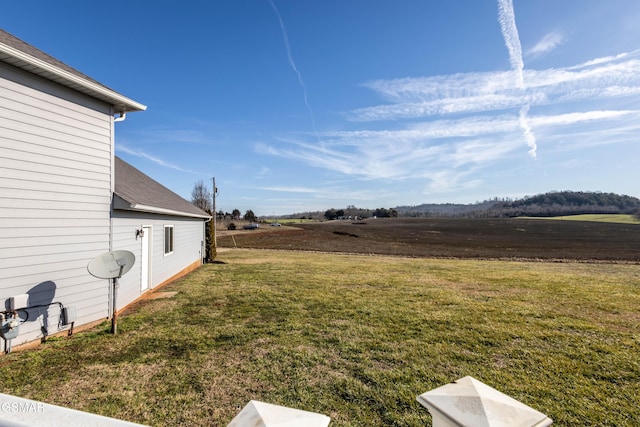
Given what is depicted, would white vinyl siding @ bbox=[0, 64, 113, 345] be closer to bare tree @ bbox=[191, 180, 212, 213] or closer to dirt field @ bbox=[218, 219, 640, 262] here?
dirt field @ bbox=[218, 219, 640, 262]

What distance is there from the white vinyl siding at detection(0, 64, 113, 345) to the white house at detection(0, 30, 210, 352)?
13mm

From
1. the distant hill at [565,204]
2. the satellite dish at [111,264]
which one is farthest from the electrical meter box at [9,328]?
the distant hill at [565,204]

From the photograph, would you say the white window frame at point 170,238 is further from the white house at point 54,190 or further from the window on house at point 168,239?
the white house at point 54,190

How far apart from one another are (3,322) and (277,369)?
13.1ft

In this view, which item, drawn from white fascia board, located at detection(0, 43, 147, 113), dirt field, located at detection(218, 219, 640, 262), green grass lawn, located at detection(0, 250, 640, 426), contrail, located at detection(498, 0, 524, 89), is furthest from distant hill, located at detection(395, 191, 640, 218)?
white fascia board, located at detection(0, 43, 147, 113)

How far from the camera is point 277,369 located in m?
4.04

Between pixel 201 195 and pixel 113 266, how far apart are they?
38104mm

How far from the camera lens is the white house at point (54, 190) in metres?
4.39

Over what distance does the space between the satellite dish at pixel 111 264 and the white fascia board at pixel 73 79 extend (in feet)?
9.92

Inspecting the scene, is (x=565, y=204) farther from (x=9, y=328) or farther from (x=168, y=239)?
(x=9, y=328)

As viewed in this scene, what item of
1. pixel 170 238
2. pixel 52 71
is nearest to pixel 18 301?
pixel 52 71

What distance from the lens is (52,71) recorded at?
4625 mm

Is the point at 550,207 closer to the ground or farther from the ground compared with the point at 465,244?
farther from the ground

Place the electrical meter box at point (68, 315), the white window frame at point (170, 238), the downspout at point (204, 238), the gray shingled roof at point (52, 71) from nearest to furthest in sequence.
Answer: the gray shingled roof at point (52, 71) → the electrical meter box at point (68, 315) → the white window frame at point (170, 238) → the downspout at point (204, 238)
